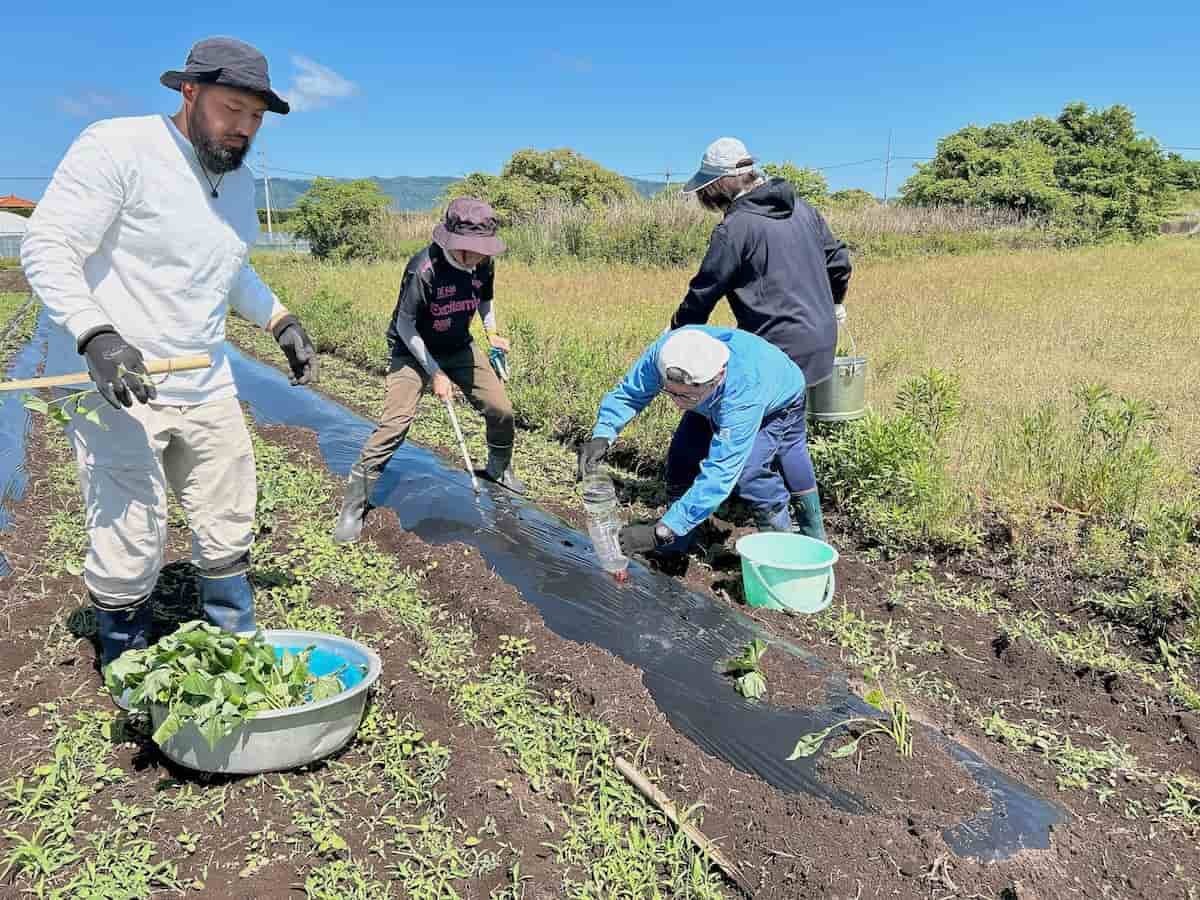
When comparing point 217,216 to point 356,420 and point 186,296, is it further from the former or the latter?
point 356,420

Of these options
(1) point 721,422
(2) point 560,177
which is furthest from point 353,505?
(2) point 560,177

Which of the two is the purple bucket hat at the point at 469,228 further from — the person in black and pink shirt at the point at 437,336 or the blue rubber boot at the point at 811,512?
the blue rubber boot at the point at 811,512

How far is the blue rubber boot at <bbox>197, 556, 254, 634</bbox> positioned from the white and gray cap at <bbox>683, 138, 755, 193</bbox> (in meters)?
2.57

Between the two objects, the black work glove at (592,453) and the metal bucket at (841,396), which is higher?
the metal bucket at (841,396)

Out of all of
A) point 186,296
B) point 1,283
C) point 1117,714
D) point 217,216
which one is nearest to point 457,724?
point 186,296

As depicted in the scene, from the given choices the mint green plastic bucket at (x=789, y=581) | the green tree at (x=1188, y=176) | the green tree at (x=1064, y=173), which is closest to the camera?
the mint green plastic bucket at (x=789, y=581)

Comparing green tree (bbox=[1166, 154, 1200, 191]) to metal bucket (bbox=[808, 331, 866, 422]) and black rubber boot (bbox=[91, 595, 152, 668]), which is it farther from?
black rubber boot (bbox=[91, 595, 152, 668])

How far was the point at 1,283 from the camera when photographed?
24.0 meters

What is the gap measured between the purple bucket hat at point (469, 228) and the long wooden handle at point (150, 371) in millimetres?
1938

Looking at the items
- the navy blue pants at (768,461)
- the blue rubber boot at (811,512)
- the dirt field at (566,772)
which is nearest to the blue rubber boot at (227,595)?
the dirt field at (566,772)

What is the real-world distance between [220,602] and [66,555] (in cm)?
172

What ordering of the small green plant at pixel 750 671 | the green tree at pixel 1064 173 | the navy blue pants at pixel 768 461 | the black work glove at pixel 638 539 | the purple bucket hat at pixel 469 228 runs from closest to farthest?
the small green plant at pixel 750 671
the navy blue pants at pixel 768 461
the black work glove at pixel 638 539
the purple bucket hat at pixel 469 228
the green tree at pixel 1064 173

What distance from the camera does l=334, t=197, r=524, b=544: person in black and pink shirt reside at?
162 inches

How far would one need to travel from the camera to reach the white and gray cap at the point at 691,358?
317 cm
